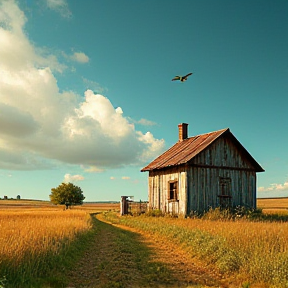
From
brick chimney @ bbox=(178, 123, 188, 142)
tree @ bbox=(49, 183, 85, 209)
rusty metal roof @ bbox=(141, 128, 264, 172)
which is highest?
brick chimney @ bbox=(178, 123, 188, 142)

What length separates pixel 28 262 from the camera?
775 centimetres

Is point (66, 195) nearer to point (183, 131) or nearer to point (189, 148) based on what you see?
point (183, 131)

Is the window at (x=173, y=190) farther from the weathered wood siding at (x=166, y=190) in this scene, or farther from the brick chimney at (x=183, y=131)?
the brick chimney at (x=183, y=131)

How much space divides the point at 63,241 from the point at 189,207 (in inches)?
491

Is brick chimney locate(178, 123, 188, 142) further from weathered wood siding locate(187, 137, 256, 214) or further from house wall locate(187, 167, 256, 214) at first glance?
house wall locate(187, 167, 256, 214)

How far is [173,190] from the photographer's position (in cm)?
2367

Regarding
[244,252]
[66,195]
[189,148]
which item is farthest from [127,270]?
[66,195]

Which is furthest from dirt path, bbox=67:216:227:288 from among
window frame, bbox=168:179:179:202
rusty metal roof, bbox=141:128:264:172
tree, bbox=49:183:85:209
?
tree, bbox=49:183:85:209

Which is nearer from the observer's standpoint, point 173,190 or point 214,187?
point 214,187

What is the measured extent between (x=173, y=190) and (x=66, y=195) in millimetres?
48044

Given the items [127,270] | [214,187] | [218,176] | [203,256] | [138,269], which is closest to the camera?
[127,270]

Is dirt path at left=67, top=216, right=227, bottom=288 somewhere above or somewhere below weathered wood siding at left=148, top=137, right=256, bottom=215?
below

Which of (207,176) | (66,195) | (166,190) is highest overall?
(207,176)

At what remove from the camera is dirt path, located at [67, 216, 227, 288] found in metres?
7.77
